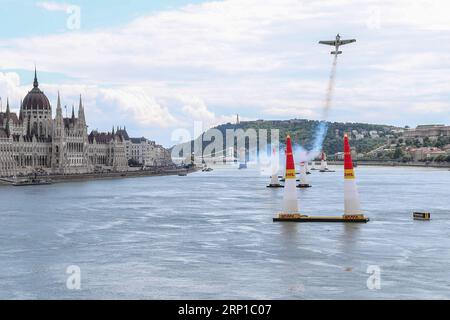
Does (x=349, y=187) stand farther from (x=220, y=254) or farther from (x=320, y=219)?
(x=220, y=254)

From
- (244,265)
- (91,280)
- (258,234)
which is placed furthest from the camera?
(258,234)

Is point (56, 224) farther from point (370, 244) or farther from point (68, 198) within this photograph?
point (68, 198)

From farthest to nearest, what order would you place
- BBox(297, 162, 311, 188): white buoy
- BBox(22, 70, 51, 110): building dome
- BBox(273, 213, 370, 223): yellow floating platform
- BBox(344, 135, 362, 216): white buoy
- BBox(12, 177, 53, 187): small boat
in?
BBox(22, 70, 51, 110): building dome → BBox(12, 177, 53, 187): small boat → BBox(297, 162, 311, 188): white buoy → BBox(273, 213, 370, 223): yellow floating platform → BBox(344, 135, 362, 216): white buoy

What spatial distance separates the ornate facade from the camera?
154 m

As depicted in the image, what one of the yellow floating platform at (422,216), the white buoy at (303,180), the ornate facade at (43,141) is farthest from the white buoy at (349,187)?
the ornate facade at (43,141)

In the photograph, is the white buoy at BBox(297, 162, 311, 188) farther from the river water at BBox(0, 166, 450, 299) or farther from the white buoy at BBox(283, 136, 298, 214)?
the white buoy at BBox(283, 136, 298, 214)

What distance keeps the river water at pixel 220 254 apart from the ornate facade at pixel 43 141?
296 ft

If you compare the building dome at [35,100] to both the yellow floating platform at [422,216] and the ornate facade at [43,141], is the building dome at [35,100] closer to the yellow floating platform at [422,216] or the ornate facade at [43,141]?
the ornate facade at [43,141]

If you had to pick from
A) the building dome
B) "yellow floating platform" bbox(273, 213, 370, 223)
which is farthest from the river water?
the building dome

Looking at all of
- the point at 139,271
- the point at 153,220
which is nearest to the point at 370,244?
the point at 139,271

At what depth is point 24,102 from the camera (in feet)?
571

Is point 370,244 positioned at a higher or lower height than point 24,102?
lower

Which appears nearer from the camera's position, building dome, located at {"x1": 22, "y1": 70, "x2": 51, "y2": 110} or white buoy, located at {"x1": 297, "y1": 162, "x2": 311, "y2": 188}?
white buoy, located at {"x1": 297, "y1": 162, "x2": 311, "y2": 188}
